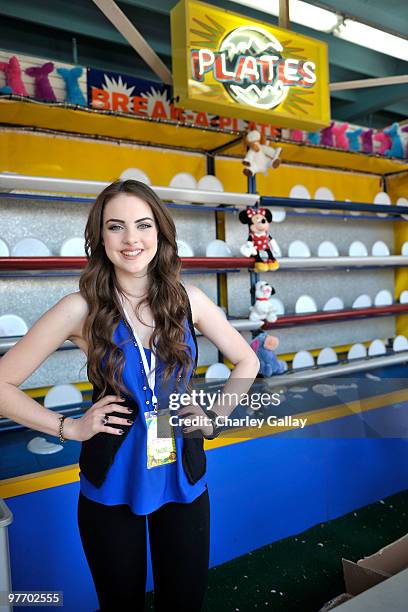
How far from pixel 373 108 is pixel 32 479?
5240mm

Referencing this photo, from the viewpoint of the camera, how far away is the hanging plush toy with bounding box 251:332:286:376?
3193 mm

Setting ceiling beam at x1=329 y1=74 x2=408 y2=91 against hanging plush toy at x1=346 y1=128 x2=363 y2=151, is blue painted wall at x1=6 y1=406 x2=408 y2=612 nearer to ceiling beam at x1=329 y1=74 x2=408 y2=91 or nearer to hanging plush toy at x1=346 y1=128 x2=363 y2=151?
ceiling beam at x1=329 y1=74 x2=408 y2=91

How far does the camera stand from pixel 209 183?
12.2 ft

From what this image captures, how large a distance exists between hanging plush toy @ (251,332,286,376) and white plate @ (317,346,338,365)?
1.16 m

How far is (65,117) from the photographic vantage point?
9.30ft

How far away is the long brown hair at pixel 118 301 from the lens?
48.9 inches

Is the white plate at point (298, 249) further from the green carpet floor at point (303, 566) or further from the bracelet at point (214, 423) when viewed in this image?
the bracelet at point (214, 423)

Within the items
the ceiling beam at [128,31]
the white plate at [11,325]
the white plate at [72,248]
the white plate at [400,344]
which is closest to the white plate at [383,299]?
the white plate at [400,344]

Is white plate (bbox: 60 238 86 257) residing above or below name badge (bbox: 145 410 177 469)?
above

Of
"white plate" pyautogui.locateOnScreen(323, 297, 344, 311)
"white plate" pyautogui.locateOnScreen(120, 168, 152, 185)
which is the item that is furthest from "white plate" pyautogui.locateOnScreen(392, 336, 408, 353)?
"white plate" pyautogui.locateOnScreen(120, 168, 152, 185)

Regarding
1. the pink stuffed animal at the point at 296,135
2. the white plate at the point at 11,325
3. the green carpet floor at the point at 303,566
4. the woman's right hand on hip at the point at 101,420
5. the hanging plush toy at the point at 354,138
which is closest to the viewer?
the woman's right hand on hip at the point at 101,420

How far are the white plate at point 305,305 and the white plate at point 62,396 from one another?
1991 millimetres

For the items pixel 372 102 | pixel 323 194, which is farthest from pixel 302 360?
pixel 372 102

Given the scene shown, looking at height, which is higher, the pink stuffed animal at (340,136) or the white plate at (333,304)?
the pink stuffed animal at (340,136)
